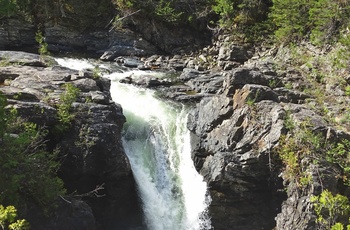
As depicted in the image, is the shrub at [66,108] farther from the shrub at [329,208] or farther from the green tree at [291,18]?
the green tree at [291,18]

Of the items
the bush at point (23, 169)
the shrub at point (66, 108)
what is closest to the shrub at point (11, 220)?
the bush at point (23, 169)

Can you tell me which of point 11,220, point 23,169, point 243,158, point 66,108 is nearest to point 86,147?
point 66,108

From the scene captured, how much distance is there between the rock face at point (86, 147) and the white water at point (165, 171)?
0.71 metres

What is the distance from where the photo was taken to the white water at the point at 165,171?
12547mm

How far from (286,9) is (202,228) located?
1466 cm

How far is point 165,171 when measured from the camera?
13180 millimetres

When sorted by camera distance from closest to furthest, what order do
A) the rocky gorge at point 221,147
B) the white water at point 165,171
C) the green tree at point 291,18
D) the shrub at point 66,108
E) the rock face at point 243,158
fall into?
the rocky gorge at point 221,147
the shrub at point 66,108
the rock face at point 243,158
the white water at point 165,171
the green tree at point 291,18

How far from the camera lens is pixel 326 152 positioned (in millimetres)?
11031

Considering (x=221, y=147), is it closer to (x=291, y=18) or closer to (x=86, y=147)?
(x=86, y=147)

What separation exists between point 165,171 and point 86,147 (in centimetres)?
347

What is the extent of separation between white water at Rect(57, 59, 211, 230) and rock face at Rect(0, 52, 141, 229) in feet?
2.32

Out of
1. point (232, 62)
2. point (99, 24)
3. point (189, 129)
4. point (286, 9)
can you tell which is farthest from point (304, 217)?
point (99, 24)

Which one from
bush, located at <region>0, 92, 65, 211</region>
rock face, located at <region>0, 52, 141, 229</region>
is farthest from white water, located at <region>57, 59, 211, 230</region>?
bush, located at <region>0, 92, 65, 211</region>

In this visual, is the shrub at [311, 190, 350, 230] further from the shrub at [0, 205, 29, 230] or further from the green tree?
the green tree
